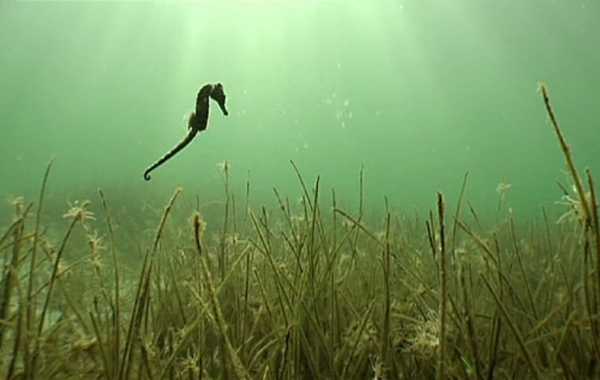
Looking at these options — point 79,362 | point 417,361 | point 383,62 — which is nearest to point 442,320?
point 417,361

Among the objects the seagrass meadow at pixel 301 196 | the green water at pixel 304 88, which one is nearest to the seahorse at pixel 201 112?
the seagrass meadow at pixel 301 196

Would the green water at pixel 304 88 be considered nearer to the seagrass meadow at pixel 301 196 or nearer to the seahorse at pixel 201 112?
the seagrass meadow at pixel 301 196

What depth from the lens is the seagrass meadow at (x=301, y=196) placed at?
137cm

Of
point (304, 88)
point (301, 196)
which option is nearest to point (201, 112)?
point (301, 196)

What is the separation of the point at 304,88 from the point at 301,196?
83907 millimetres

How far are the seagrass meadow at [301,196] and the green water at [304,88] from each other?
42cm

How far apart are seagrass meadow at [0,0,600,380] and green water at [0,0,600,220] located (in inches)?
16.4

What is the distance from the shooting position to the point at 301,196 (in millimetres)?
2770

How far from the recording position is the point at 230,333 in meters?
1.93

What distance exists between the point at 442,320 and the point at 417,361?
2.99 ft

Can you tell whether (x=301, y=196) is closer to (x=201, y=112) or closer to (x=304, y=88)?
(x=201, y=112)

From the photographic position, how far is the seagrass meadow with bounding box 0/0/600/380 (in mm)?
1369

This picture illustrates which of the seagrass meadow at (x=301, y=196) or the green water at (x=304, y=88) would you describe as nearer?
the seagrass meadow at (x=301, y=196)

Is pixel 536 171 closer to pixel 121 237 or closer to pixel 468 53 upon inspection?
pixel 468 53
